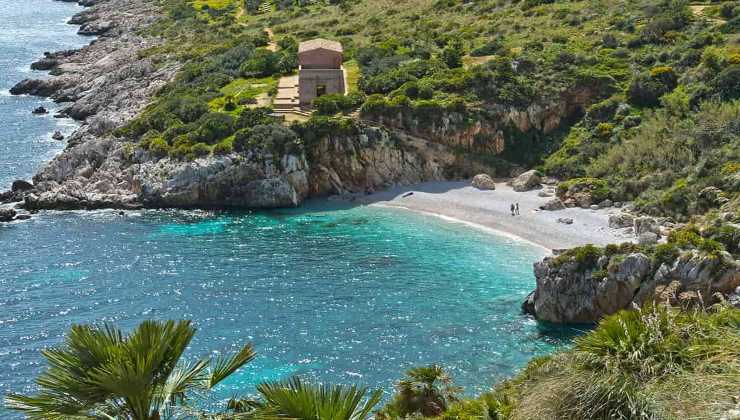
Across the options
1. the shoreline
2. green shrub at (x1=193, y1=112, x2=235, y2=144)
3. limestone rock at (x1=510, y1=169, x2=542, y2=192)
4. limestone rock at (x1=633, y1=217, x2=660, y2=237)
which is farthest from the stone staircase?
limestone rock at (x1=633, y1=217, x2=660, y2=237)

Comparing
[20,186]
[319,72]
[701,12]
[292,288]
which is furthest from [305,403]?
[701,12]

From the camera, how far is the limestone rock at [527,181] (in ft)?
230

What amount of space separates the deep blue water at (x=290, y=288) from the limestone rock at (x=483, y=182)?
24.1 feet

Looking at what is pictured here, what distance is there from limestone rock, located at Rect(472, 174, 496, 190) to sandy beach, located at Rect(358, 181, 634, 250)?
452 mm

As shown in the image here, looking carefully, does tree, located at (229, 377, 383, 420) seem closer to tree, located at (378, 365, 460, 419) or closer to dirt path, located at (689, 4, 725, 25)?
tree, located at (378, 365, 460, 419)

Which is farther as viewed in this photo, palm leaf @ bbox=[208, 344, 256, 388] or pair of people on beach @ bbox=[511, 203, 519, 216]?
pair of people on beach @ bbox=[511, 203, 519, 216]

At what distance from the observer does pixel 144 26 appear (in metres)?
146

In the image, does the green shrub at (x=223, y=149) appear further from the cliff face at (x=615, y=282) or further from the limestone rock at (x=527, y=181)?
the cliff face at (x=615, y=282)

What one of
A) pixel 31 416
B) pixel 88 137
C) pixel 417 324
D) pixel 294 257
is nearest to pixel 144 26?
pixel 88 137

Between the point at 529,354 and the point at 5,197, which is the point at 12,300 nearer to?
the point at 5,197

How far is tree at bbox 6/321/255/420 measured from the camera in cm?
1452

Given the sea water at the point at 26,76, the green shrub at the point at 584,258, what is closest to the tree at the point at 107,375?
the green shrub at the point at 584,258

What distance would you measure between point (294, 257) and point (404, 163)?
740 inches

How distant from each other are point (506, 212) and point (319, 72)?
949 inches
